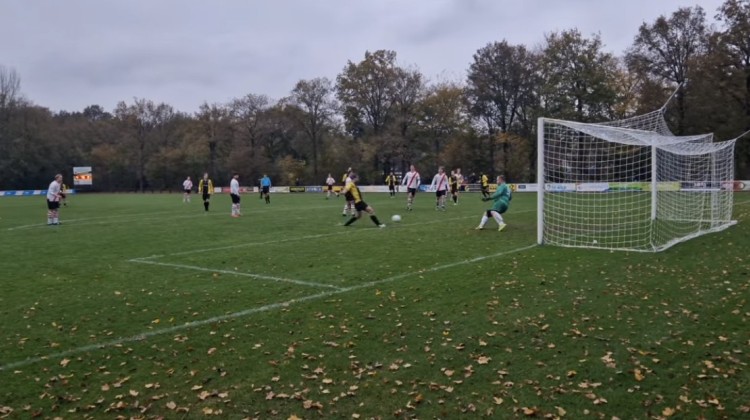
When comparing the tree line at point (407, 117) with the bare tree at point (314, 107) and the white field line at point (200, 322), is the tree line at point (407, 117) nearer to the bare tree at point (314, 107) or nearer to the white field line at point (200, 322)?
the bare tree at point (314, 107)

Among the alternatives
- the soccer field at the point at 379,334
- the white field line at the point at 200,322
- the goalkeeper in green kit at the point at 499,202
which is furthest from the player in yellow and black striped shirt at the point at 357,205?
the white field line at the point at 200,322

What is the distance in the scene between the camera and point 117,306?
7941 mm

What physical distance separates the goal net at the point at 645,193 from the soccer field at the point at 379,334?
1.87 m

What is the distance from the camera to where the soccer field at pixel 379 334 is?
4.77 m

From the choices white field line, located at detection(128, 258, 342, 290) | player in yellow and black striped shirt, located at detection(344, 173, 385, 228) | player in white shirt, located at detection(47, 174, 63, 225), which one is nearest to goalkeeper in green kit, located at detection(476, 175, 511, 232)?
player in yellow and black striped shirt, located at detection(344, 173, 385, 228)

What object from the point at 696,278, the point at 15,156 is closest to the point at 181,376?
the point at 696,278

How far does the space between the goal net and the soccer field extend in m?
1.87

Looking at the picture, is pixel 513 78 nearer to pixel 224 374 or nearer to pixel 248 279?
pixel 248 279

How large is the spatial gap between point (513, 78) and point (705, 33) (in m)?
16.9

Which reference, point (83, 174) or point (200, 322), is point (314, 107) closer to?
point (83, 174)

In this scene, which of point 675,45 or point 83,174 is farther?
point 83,174

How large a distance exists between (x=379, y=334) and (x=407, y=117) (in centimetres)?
5671

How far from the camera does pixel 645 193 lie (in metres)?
21.7

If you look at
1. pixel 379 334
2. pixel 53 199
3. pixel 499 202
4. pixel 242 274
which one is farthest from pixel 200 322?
pixel 53 199
